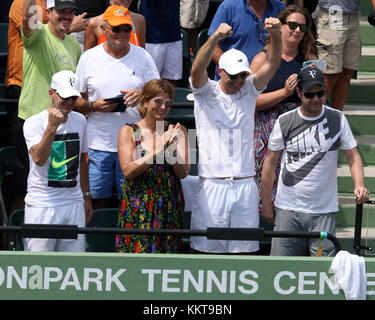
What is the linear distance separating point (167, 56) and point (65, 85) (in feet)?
8.87

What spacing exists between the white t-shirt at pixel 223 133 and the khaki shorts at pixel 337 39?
224cm

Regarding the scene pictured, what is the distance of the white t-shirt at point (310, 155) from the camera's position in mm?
6246

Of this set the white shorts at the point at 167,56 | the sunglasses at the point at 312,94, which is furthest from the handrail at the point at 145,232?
the white shorts at the point at 167,56

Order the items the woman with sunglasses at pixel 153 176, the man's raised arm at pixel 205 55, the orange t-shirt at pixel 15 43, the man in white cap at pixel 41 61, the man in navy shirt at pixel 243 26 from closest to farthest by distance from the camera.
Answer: the man's raised arm at pixel 205 55 → the woman with sunglasses at pixel 153 176 → the man in white cap at pixel 41 61 → the man in navy shirt at pixel 243 26 → the orange t-shirt at pixel 15 43

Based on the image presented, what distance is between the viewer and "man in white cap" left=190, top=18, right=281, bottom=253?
6211 millimetres

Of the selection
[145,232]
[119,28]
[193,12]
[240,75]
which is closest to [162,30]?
[193,12]

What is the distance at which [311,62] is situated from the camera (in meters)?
6.64

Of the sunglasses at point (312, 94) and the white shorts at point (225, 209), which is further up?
the sunglasses at point (312, 94)

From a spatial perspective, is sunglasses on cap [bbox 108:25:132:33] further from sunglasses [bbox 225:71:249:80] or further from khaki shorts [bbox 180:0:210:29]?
khaki shorts [bbox 180:0:210:29]

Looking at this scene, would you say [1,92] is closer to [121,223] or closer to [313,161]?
[121,223]

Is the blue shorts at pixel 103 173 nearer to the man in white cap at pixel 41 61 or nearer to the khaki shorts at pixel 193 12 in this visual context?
the man in white cap at pixel 41 61

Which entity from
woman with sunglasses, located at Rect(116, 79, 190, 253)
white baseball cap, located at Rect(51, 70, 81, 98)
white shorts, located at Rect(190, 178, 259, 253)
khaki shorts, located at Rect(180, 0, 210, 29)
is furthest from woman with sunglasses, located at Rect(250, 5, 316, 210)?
khaki shorts, located at Rect(180, 0, 210, 29)

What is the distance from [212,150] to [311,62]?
1089 mm

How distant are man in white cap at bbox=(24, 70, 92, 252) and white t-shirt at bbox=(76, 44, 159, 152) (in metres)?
0.60
